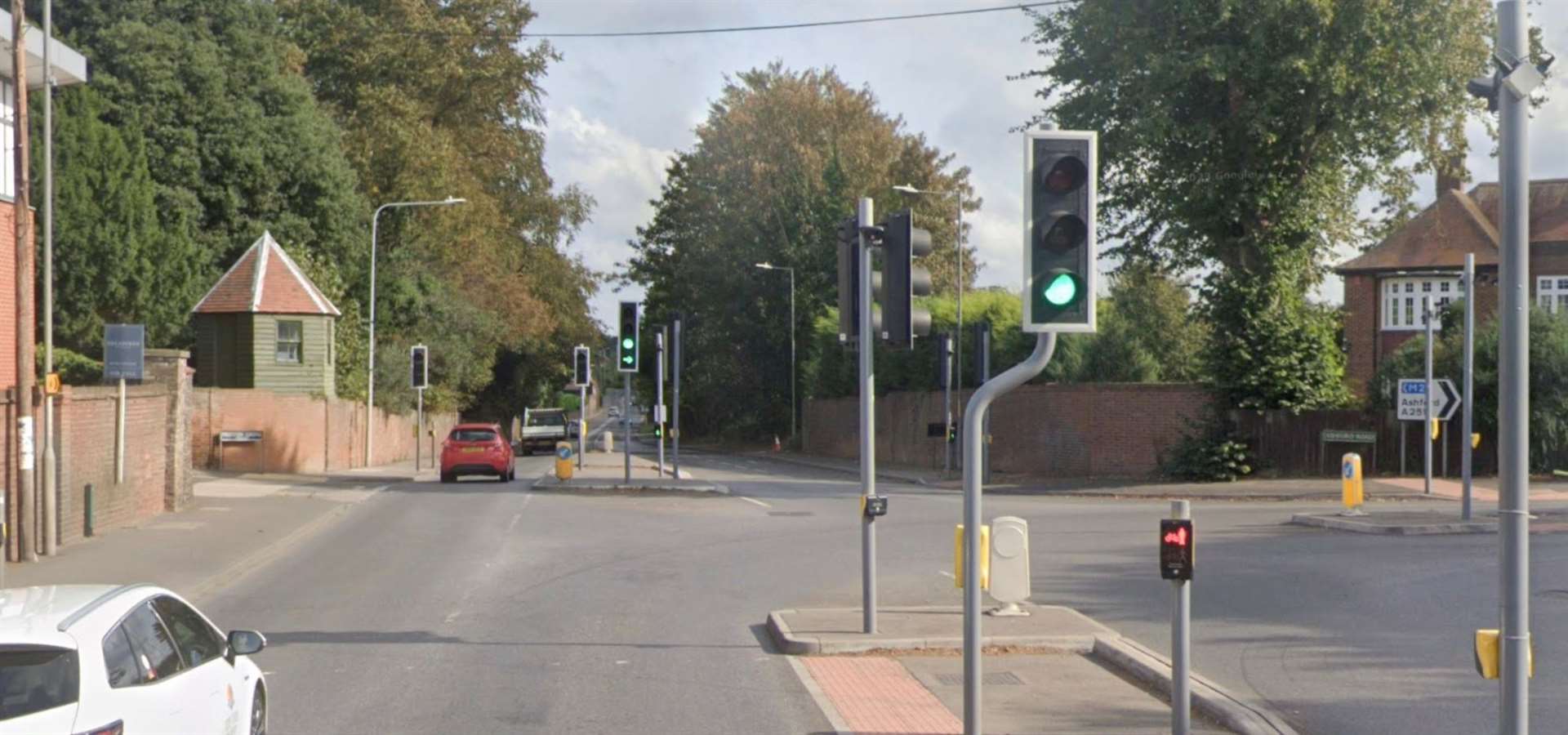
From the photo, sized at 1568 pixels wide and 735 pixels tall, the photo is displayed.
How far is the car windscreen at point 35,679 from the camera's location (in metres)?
5.95

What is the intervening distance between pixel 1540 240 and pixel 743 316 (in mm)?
33421

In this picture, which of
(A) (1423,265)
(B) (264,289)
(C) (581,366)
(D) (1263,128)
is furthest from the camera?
(A) (1423,265)

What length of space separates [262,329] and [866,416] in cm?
3531

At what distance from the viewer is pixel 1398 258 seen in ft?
173

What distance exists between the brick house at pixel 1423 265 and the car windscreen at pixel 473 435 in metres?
29.5

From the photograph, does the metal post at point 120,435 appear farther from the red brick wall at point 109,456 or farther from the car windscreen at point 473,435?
the car windscreen at point 473,435

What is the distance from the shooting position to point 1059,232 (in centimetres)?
815

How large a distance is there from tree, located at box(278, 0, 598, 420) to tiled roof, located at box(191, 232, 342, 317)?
6946mm

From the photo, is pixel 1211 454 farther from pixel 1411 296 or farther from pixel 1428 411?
pixel 1411 296

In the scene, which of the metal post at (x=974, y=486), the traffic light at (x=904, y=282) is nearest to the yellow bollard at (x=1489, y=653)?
the metal post at (x=974, y=486)

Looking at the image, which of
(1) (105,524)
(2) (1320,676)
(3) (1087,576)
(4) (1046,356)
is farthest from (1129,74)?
(4) (1046,356)

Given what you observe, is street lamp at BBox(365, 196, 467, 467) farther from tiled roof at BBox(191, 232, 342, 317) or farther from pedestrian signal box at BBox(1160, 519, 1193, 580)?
pedestrian signal box at BBox(1160, 519, 1193, 580)

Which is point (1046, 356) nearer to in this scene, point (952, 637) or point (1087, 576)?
point (952, 637)

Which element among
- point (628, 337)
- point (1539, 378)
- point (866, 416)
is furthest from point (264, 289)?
point (866, 416)
